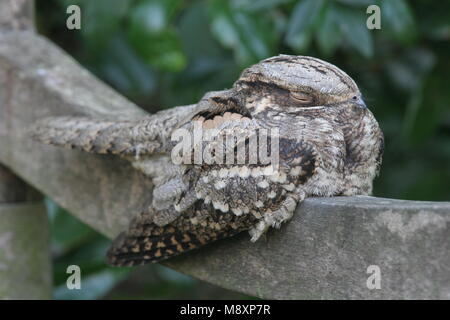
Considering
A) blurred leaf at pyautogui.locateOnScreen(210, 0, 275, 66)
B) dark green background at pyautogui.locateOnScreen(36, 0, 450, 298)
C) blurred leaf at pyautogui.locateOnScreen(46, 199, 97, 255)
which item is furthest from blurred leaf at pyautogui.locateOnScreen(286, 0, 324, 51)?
blurred leaf at pyautogui.locateOnScreen(46, 199, 97, 255)

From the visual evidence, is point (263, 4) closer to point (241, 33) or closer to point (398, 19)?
point (241, 33)

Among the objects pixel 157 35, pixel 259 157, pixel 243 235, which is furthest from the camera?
pixel 157 35

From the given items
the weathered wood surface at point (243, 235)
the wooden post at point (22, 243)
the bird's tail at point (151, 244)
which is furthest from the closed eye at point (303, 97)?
the wooden post at point (22, 243)

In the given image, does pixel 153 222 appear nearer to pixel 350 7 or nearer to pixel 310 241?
pixel 310 241

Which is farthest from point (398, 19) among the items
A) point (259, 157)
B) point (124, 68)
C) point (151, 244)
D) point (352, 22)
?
point (124, 68)

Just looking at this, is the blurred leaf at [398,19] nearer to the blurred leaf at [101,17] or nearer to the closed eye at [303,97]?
the closed eye at [303,97]
